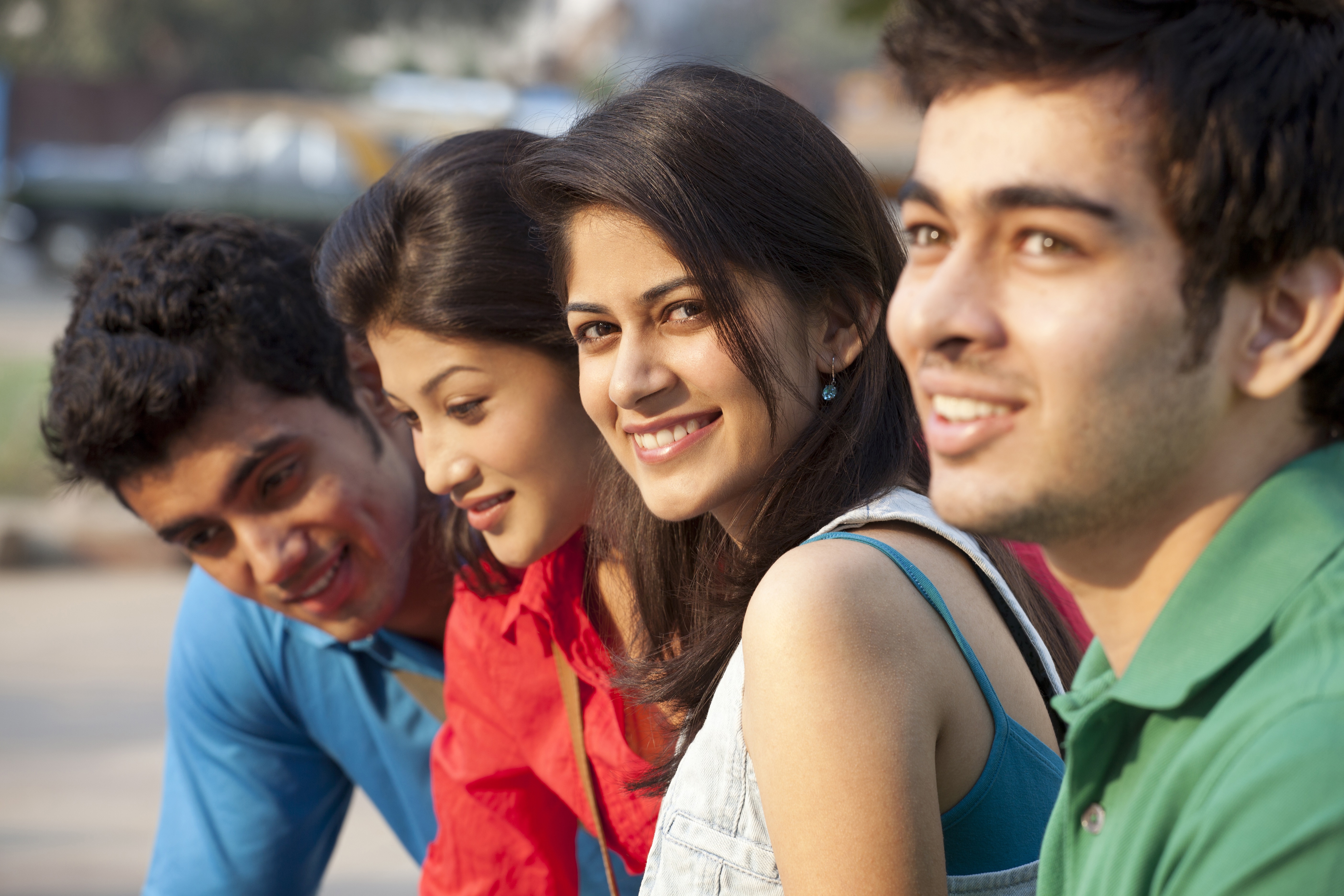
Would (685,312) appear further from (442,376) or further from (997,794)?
(997,794)

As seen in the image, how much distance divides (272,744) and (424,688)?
0.41 m

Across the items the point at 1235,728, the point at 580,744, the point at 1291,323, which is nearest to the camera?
the point at 1235,728

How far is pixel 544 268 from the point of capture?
232 centimetres

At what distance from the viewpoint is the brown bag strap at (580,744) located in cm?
222

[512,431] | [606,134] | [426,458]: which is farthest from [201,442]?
[606,134]

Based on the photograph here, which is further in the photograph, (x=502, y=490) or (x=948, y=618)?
(x=502, y=490)

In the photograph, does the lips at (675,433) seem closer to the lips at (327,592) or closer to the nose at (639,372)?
the nose at (639,372)

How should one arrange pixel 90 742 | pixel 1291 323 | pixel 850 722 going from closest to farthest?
pixel 1291 323 → pixel 850 722 → pixel 90 742

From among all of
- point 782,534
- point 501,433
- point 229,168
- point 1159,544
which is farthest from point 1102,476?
point 229,168

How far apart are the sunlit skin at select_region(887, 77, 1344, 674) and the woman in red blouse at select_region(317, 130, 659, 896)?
1.11 meters

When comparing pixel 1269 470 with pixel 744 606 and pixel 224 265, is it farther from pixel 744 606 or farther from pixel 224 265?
pixel 224 265

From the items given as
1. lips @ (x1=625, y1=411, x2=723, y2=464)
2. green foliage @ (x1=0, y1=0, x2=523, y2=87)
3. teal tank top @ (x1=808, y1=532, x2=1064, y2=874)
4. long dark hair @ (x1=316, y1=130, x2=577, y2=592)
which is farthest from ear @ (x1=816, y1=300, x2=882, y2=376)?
green foliage @ (x1=0, y1=0, x2=523, y2=87)

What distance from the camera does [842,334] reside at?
1.95 m

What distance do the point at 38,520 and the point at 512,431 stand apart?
6341 millimetres
